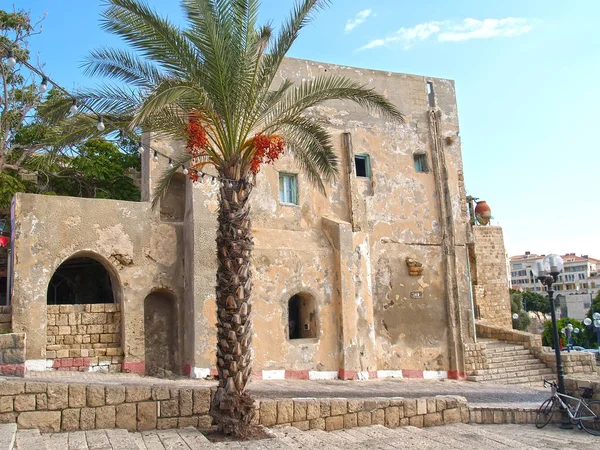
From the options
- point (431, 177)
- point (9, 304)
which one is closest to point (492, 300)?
point (431, 177)

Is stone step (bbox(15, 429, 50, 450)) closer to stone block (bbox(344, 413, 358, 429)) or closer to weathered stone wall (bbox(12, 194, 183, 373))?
stone block (bbox(344, 413, 358, 429))

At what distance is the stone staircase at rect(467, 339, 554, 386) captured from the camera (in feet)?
59.4

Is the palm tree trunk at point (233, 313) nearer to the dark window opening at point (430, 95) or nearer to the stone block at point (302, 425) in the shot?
the stone block at point (302, 425)

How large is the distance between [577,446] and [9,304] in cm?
1249

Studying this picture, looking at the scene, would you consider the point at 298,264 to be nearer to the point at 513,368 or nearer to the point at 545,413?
the point at 545,413

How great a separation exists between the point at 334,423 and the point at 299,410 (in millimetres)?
660

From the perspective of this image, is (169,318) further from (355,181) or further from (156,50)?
(156,50)

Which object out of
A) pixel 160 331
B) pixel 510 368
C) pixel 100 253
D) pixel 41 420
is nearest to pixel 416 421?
pixel 41 420

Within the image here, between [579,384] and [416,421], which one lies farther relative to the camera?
[579,384]

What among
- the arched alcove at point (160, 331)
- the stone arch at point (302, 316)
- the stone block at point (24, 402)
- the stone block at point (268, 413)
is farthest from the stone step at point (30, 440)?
the stone arch at point (302, 316)

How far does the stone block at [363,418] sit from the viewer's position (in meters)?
9.10

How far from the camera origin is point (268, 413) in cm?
847

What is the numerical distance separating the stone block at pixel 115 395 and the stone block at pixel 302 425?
255 centimetres

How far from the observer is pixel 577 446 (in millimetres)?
8570
